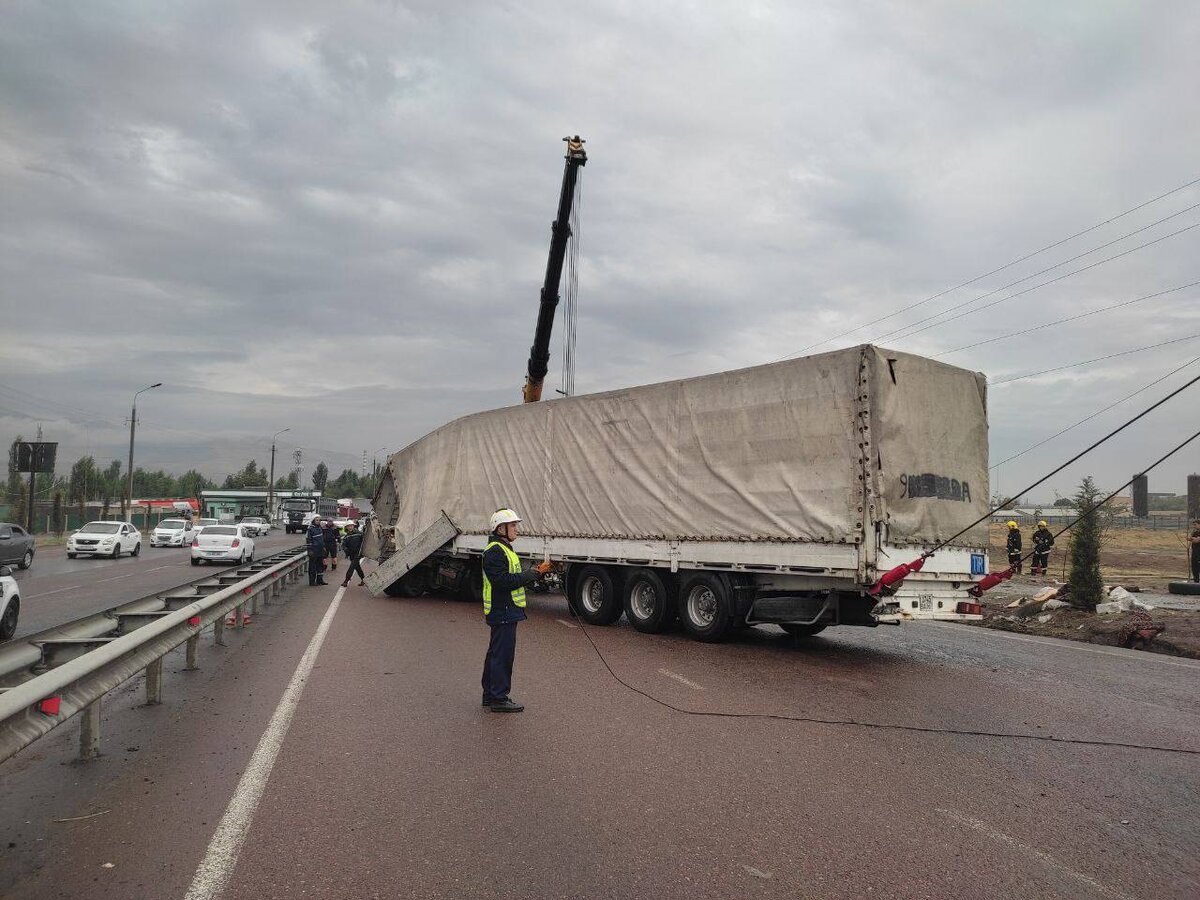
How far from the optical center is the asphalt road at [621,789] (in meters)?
3.80

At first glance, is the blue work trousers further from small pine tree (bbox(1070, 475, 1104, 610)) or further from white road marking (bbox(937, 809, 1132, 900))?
small pine tree (bbox(1070, 475, 1104, 610))

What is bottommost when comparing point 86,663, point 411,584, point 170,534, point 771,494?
point 411,584

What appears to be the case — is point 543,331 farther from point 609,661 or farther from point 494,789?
point 494,789

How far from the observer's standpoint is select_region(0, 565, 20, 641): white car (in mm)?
10242

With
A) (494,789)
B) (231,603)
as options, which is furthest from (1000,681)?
(231,603)

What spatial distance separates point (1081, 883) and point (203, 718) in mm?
5940

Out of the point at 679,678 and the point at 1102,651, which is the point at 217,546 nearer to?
the point at 679,678

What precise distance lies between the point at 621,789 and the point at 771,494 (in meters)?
6.07

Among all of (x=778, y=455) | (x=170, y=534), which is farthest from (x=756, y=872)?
(x=170, y=534)

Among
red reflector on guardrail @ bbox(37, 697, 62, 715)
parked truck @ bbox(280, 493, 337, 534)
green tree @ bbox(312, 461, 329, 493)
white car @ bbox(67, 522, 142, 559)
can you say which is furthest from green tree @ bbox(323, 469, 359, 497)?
red reflector on guardrail @ bbox(37, 697, 62, 715)

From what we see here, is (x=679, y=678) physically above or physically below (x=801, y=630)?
below

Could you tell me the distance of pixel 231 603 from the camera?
10.1 m

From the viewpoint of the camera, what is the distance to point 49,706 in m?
4.20

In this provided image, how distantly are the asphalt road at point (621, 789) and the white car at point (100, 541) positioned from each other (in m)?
26.1
